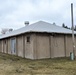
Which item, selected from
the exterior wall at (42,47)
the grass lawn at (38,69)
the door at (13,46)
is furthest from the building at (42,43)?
the grass lawn at (38,69)

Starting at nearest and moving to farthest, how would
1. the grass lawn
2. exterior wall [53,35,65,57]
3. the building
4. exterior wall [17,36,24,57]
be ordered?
the grass lawn, the building, exterior wall [53,35,65,57], exterior wall [17,36,24,57]

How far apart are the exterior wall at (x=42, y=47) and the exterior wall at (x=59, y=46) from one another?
0.93 m

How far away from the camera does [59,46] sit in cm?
1825

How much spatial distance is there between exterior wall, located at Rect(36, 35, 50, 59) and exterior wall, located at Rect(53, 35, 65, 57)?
0.93m

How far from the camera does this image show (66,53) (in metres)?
18.8

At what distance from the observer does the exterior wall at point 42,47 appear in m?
16.6

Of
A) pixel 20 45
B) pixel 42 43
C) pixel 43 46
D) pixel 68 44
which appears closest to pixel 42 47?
pixel 43 46

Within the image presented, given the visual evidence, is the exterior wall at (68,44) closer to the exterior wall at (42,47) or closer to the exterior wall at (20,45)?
the exterior wall at (42,47)

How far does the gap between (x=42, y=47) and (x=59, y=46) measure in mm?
2237

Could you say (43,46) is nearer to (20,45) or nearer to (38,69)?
(20,45)

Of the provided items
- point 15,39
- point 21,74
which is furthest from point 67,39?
point 21,74

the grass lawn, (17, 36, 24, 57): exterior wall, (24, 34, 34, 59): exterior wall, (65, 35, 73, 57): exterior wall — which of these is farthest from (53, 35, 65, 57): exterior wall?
the grass lawn

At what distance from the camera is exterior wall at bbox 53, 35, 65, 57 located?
1787 cm

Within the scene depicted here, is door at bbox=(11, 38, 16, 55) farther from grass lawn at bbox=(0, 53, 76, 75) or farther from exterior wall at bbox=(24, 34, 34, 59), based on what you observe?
grass lawn at bbox=(0, 53, 76, 75)
